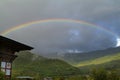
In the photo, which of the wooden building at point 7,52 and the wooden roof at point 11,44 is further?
the wooden building at point 7,52

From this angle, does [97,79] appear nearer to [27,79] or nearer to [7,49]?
[27,79]

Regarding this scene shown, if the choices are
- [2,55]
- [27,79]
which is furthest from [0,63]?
[27,79]

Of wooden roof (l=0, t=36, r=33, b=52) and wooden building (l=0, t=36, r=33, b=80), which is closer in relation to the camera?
wooden roof (l=0, t=36, r=33, b=52)

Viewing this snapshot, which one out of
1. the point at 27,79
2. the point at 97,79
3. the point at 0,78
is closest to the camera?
the point at 0,78

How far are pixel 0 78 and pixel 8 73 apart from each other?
8.90 m

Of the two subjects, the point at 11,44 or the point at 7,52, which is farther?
the point at 7,52

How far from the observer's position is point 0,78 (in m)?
24.4

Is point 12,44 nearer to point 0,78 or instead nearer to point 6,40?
point 6,40

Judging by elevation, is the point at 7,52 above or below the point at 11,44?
below

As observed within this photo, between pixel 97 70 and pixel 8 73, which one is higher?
pixel 97 70

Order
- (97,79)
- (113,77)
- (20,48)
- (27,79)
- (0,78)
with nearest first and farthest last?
(0,78), (20,48), (27,79), (97,79), (113,77)

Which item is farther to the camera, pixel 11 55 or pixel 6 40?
pixel 11 55

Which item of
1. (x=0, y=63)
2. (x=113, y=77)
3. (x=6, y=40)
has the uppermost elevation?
(x=113, y=77)

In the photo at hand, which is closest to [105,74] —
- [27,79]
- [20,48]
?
[27,79]
